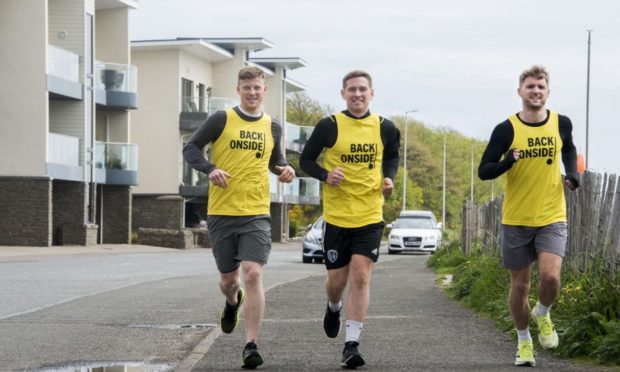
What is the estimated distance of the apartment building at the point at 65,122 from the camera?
43.0 m

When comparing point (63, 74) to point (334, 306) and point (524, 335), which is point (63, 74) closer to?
point (334, 306)

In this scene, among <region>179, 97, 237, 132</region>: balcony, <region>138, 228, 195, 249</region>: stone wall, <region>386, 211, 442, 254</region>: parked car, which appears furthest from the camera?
<region>179, 97, 237, 132</region>: balcony

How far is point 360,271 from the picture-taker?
9.16 m

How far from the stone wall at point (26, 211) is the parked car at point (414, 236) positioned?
40.4 feet

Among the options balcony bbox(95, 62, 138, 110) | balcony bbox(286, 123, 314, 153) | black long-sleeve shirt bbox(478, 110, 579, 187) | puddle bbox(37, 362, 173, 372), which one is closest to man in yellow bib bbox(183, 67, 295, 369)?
puddle bbox(37, 362, 173, 372)

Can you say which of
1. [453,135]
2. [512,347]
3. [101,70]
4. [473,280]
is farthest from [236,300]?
[453,135]

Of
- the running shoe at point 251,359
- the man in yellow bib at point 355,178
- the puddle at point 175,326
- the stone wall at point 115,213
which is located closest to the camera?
the running shoe at point 251,359

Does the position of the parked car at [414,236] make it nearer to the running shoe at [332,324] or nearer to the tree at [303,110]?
the running shoe at [332,324]

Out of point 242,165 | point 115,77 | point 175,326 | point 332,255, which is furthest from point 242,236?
point 115,77

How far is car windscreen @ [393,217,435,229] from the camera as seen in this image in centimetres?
4775

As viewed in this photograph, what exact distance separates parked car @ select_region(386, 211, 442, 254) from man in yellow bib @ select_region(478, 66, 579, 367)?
122ft

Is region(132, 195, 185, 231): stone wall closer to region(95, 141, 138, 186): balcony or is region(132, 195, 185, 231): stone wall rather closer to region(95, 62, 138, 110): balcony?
region(95, 141, 138, 186): balcony

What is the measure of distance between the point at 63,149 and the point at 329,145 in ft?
122

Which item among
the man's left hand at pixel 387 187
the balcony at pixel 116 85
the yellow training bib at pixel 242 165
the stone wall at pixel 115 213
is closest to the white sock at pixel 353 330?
the man's left hand at pixel 387 187
